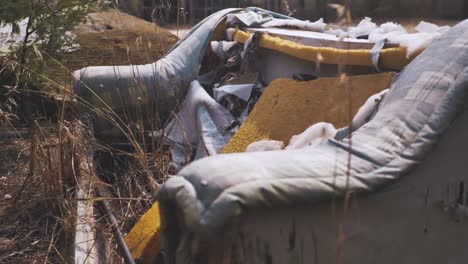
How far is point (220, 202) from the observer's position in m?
1.64

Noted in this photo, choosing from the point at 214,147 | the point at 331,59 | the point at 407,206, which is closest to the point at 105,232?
the point at 214,147

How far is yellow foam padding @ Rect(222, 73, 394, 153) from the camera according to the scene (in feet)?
8.74

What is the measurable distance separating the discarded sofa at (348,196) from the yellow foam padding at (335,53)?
0.50 m

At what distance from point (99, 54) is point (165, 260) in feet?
11.0

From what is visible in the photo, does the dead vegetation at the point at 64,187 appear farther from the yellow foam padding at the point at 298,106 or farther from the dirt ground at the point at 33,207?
the yellow foam padding at the point at 298,106

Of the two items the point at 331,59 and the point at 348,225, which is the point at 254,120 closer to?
the point at 331,59

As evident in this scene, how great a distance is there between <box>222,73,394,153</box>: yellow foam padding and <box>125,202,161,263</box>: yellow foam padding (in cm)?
58

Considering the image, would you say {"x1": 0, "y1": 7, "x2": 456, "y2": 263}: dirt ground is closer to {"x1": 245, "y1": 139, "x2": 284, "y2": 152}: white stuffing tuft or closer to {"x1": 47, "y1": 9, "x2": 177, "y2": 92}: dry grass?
{"x1": 245, "y1": 139, "x2": 284, "y2": 152}: white stuffing tuft

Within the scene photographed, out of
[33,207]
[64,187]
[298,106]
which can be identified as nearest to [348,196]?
[298,106]

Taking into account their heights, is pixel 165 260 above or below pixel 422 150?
below

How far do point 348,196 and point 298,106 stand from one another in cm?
126

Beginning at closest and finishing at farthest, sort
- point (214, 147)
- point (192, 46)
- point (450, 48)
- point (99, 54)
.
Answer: point (450, 48)
point (214, 147)
point (192, 46)
point (99, 54)

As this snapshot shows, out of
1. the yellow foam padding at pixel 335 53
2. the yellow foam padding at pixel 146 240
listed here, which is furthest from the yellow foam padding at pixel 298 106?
the yellow foam padding at pixel 146 240

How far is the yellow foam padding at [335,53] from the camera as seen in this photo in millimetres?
2719
